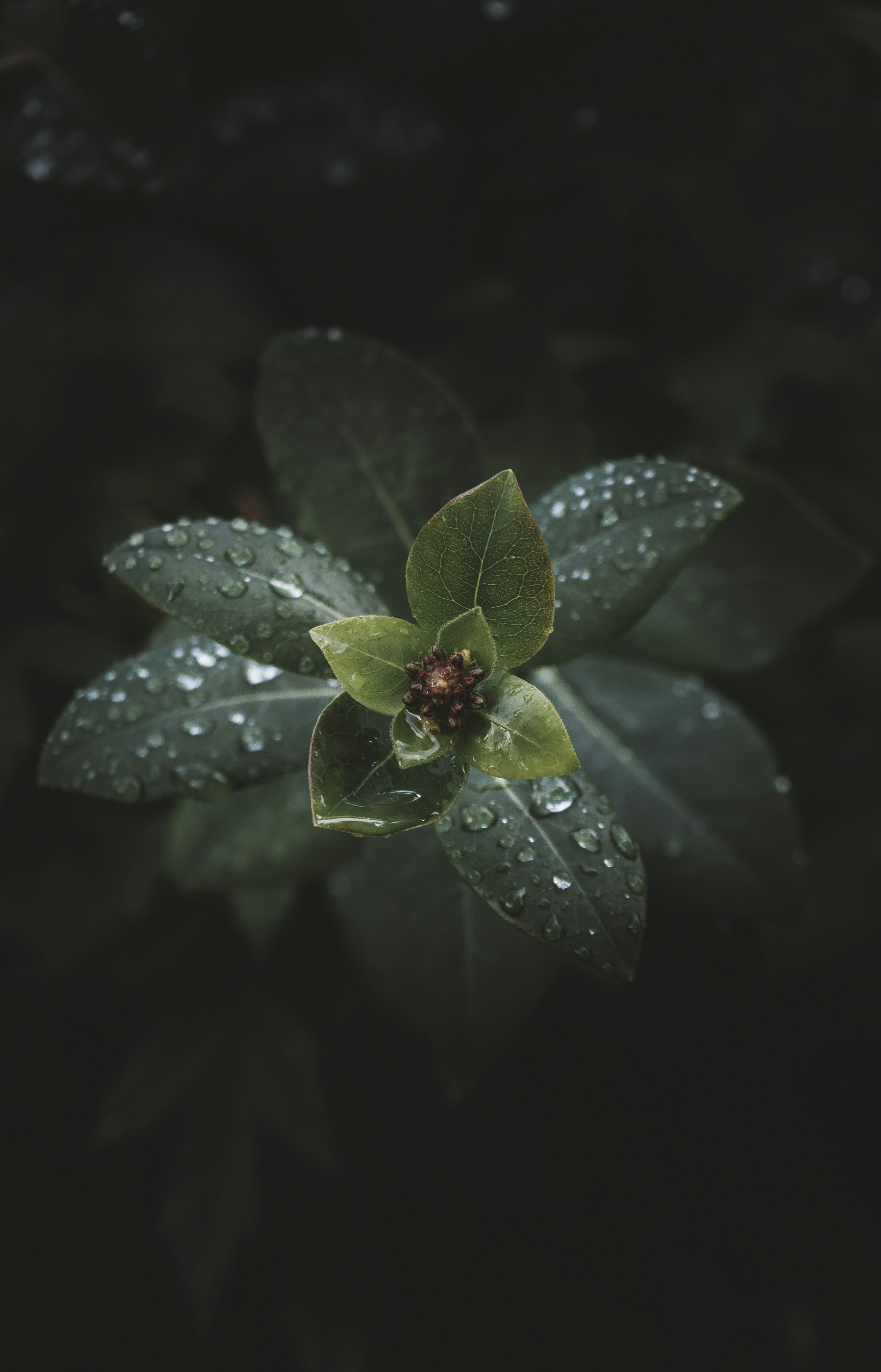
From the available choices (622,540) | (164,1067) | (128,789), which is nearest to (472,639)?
(622,540)

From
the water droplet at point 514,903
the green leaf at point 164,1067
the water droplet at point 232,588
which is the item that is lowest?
the green leaf at point 164,1067

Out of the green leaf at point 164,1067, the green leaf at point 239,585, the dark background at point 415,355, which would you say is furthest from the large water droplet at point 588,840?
the green leaf at point 164,1067

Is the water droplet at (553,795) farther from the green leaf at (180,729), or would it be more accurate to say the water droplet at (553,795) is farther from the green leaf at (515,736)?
the green leaf at (180,729)

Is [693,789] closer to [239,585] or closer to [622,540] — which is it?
[622,540]

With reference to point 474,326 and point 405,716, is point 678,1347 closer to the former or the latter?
point 405,716

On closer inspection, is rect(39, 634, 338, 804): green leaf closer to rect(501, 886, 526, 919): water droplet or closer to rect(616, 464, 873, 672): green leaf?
rect(501, 886, 526, 919): water droplet

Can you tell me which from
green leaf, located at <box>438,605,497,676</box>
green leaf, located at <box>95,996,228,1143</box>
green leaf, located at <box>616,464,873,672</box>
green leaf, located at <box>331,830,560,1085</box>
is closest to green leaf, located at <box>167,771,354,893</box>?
green leaf, located at <box>331,830,560,1085</box>

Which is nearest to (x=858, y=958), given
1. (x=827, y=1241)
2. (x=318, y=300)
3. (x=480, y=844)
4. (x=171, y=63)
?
(x=827, y=1241)
